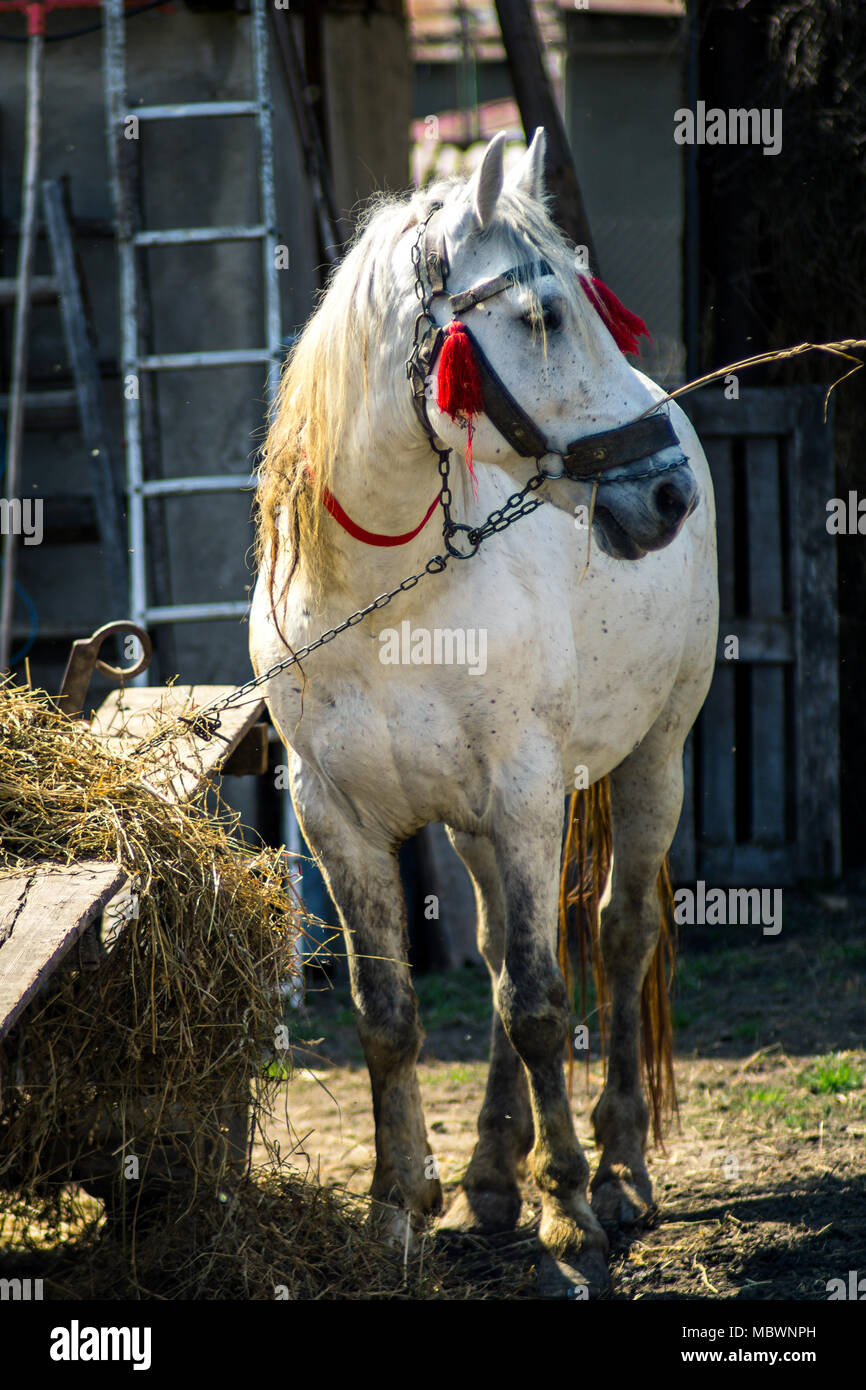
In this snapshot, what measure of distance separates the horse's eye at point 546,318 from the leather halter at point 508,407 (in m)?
0.06

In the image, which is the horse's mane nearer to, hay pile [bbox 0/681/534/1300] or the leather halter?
the leather halter

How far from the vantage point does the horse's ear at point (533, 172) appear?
282cm

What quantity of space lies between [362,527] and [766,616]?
12.6 ft

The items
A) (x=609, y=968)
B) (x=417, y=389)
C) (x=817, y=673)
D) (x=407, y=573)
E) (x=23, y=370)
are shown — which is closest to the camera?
(x=417, y=389)

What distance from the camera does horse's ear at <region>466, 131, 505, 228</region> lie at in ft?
8.00

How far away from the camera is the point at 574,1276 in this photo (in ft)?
9.61

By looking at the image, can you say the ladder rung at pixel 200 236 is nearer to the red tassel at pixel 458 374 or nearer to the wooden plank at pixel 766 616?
the wooden plank at pixel 766 616

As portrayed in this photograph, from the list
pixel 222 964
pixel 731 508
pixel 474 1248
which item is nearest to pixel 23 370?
pixel 731 508

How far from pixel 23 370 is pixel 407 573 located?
3290 millimetres

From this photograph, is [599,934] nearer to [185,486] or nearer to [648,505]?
[648,505]

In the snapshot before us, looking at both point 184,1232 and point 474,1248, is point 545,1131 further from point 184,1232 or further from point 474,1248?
point 184,1232

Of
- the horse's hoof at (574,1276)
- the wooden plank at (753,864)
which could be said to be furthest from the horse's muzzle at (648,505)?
the wooden plank at (753,864)

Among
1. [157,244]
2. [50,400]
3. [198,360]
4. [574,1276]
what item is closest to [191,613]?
[198,360]

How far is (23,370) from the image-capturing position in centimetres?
550
